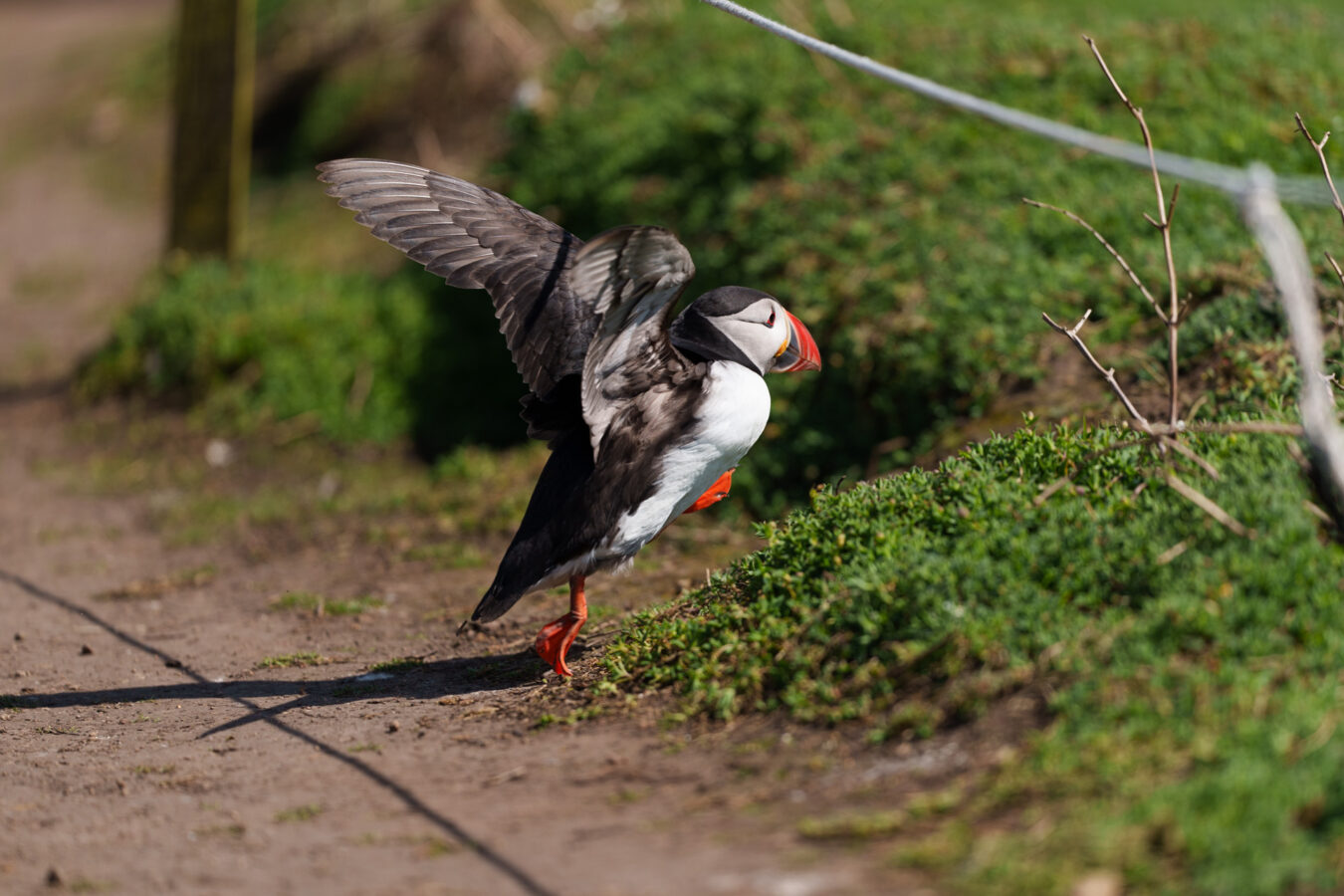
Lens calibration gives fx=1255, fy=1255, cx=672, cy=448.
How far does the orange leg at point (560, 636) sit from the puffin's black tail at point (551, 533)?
14 cm

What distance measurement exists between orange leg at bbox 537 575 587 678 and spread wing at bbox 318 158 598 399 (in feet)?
2.40

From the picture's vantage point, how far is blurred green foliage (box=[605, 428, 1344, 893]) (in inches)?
101

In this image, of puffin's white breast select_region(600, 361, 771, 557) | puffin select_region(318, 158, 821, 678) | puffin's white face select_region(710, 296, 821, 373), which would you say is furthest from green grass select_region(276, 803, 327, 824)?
puffin's white face select_region(710, 296, 821, 373)

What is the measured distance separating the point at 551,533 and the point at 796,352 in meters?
1.07

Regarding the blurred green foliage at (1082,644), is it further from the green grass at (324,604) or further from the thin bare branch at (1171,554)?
the green grass at (324,604)

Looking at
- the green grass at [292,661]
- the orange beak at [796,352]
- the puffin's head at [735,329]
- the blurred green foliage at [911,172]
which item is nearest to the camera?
the puffin's head at [735,329]

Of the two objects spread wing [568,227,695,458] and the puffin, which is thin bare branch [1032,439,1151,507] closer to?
the puffin

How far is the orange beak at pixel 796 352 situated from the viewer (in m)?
4.39

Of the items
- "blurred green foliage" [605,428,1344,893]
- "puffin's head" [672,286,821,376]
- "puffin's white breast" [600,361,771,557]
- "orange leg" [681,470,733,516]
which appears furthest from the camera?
"orange leg" [681,470,733,516]

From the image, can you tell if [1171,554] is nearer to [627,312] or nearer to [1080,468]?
[1080,468]

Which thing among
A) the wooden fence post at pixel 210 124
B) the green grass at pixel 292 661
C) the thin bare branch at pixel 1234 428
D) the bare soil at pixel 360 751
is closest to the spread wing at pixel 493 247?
the bare soil at pixel 360 751

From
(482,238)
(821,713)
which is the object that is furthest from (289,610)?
(821,713)

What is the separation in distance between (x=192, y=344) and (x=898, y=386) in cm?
490

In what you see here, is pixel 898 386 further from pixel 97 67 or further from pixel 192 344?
pixel 97 67
